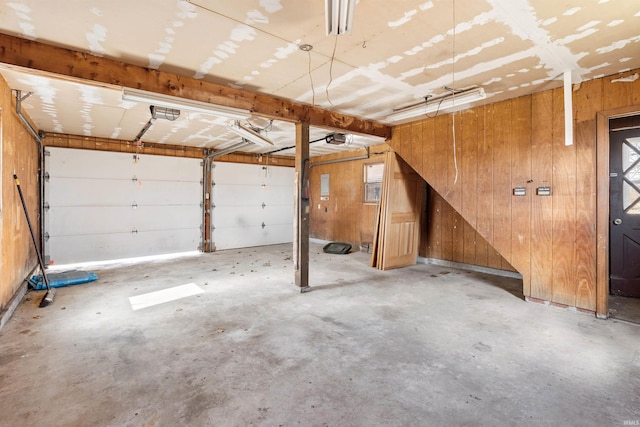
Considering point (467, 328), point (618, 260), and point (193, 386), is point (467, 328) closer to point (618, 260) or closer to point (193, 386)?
point (193, 386)

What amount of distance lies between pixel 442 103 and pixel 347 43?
1.88m

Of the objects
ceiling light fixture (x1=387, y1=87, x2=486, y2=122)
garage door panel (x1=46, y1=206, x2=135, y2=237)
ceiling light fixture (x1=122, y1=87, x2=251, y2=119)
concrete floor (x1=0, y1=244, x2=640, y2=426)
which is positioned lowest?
concrete floor (x1=0, y1=244, x2=640, y2=426)

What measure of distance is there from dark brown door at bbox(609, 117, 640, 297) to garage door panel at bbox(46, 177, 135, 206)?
828cm

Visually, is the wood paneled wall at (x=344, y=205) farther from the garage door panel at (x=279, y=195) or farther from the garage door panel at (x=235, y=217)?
the garage door panel at (x=235, y=217)

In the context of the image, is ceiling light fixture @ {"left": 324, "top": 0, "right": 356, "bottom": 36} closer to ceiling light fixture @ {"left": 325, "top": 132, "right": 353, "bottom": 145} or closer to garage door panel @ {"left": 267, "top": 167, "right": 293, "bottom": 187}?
ceiling light fixture @ {"left": 325, "top": 132, "right": 353, "bottom": 145}

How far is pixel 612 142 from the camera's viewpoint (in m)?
3.96

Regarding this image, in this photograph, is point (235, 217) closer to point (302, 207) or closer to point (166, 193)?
point (166, 193)

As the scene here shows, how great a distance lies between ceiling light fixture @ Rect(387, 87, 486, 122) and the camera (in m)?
3.53

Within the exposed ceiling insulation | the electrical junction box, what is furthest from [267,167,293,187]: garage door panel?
the electrical junction box

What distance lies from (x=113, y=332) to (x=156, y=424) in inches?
62.6

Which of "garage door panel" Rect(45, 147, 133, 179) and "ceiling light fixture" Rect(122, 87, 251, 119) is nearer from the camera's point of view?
"ceiling light fixture" Rect(122, 87, 251, 119)

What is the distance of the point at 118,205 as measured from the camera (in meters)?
6.35

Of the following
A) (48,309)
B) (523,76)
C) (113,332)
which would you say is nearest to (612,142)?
(523,76)

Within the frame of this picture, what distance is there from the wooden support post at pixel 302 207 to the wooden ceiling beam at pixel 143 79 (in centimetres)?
32
